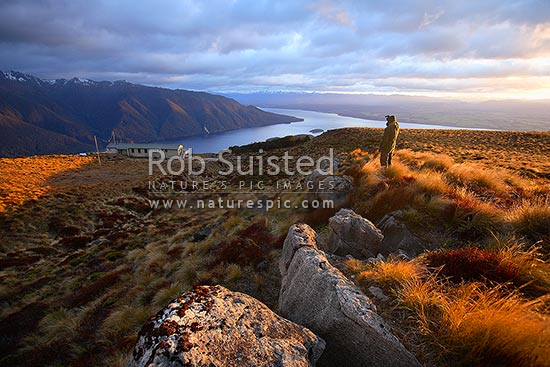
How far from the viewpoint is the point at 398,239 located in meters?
6.72

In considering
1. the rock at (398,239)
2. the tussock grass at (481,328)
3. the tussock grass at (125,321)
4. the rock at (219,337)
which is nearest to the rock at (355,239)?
the rock at (398,239)

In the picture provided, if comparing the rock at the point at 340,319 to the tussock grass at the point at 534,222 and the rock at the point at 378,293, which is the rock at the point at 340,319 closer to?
the rock at the point at 378,293

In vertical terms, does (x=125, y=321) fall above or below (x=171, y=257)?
above

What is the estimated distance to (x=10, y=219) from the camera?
21.2 meters

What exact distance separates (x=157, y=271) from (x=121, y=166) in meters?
49.2

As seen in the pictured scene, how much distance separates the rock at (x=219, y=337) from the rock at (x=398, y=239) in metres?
3.90

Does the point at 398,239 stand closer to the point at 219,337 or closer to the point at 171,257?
the point at 219,337

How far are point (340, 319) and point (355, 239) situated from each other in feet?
11.1

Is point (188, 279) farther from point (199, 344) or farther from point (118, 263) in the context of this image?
point (118, 263)

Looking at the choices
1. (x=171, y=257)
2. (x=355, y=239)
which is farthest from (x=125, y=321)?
(x=355, y=239)

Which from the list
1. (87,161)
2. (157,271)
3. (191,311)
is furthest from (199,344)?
(87,161)

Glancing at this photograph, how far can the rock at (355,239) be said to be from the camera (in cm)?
643

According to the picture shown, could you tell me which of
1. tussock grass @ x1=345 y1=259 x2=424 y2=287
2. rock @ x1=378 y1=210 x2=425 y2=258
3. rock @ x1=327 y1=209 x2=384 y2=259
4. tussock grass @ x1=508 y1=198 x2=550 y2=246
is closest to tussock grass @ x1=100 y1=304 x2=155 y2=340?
rock @ x1=327 y1=209 x2=384 y2=259

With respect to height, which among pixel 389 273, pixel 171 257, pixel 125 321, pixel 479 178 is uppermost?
pixel 479 178
